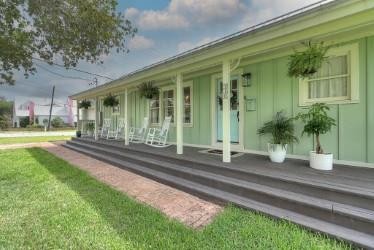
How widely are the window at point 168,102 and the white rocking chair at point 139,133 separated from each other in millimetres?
859

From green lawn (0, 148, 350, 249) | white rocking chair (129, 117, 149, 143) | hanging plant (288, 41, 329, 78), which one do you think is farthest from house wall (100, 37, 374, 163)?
green lawn (0, 148, 350, 249)

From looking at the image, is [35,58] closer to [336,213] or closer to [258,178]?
[258,178]

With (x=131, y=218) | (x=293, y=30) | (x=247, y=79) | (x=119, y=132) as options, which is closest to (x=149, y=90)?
(x=247, y=79)

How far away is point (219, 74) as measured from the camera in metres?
6.22

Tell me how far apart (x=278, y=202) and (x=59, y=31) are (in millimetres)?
6074

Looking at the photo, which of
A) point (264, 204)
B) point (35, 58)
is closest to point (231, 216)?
point (264, 204)

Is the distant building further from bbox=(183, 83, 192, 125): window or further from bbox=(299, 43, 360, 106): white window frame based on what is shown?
bbox=(299, 43, 360, 106): white window frame

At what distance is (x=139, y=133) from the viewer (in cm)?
887

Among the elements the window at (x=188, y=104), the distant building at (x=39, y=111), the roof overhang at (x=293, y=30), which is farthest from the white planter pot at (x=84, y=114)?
the distant building at (x=39, y=111)

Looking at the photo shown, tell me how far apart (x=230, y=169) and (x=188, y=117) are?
3.51 metres

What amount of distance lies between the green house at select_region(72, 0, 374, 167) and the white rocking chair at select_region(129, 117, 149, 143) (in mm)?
2241

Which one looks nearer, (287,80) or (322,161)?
(322,161)

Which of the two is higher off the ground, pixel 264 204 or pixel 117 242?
pixel 264 204

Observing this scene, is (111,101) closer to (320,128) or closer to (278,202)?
(320,128)
